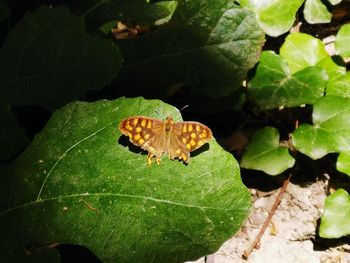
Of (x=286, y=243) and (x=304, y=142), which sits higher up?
(x=304, y=142)

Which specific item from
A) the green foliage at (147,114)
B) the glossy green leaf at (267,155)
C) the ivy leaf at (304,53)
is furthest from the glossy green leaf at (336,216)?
the ivy leaf at (304,53)

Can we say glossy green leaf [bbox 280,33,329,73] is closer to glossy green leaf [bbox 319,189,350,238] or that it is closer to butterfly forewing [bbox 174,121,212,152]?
glossy green leaf [bbox 319,189,350,238]

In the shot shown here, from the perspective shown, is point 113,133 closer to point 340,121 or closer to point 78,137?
point 78,137

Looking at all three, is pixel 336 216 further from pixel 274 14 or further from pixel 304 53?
pixel 274 14

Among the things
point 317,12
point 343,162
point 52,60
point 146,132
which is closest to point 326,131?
point 343,162

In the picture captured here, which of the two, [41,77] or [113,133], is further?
[41,77]

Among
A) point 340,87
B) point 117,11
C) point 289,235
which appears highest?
point 117,11

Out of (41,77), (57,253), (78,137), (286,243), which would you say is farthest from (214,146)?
(286,243)
